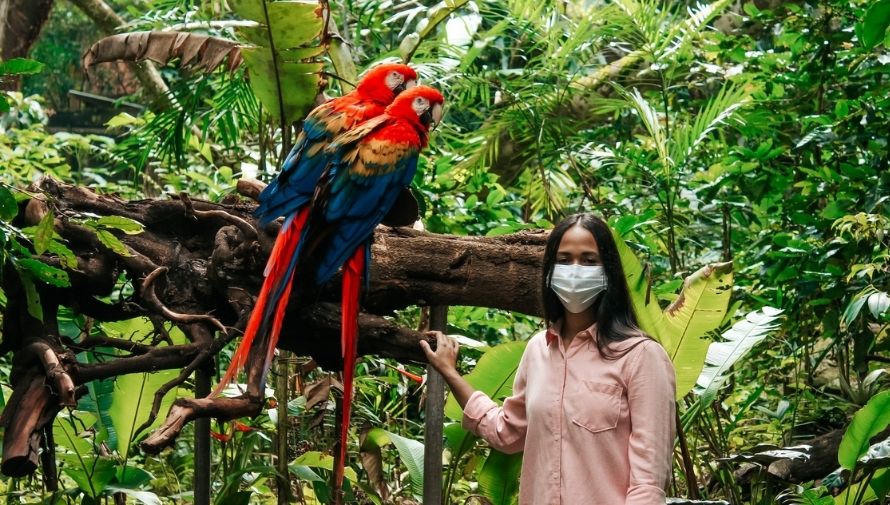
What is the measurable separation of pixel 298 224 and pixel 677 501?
1175 millimetres

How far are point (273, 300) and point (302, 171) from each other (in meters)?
0.35

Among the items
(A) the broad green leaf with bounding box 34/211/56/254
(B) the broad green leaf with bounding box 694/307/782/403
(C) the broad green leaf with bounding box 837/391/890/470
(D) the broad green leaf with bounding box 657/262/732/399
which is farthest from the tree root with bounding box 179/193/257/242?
(C) the broad green leaf with bounding box 837/391/890/470

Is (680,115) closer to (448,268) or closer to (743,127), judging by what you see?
(743,127)

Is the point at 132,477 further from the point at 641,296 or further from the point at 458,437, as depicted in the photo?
the point at 641,296

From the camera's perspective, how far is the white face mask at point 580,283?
174 centimetres

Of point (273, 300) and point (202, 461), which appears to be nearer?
point (273, 300)

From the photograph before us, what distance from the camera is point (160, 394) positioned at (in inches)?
74.6

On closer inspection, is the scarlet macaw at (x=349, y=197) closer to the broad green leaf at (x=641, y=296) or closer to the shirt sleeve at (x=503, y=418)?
the shirt sleeve at (x=503, y=418)

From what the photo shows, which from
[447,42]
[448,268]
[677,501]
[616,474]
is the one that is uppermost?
[447,42]

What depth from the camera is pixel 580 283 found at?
174 cm

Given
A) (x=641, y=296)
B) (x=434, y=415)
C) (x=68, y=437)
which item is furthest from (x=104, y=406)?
(x=641, y=296)

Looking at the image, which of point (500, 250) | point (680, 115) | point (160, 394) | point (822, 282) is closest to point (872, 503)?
point (822, 282)

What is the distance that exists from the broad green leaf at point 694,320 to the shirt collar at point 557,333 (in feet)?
2.78

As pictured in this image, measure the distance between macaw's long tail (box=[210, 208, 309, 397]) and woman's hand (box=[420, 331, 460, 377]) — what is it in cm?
35
